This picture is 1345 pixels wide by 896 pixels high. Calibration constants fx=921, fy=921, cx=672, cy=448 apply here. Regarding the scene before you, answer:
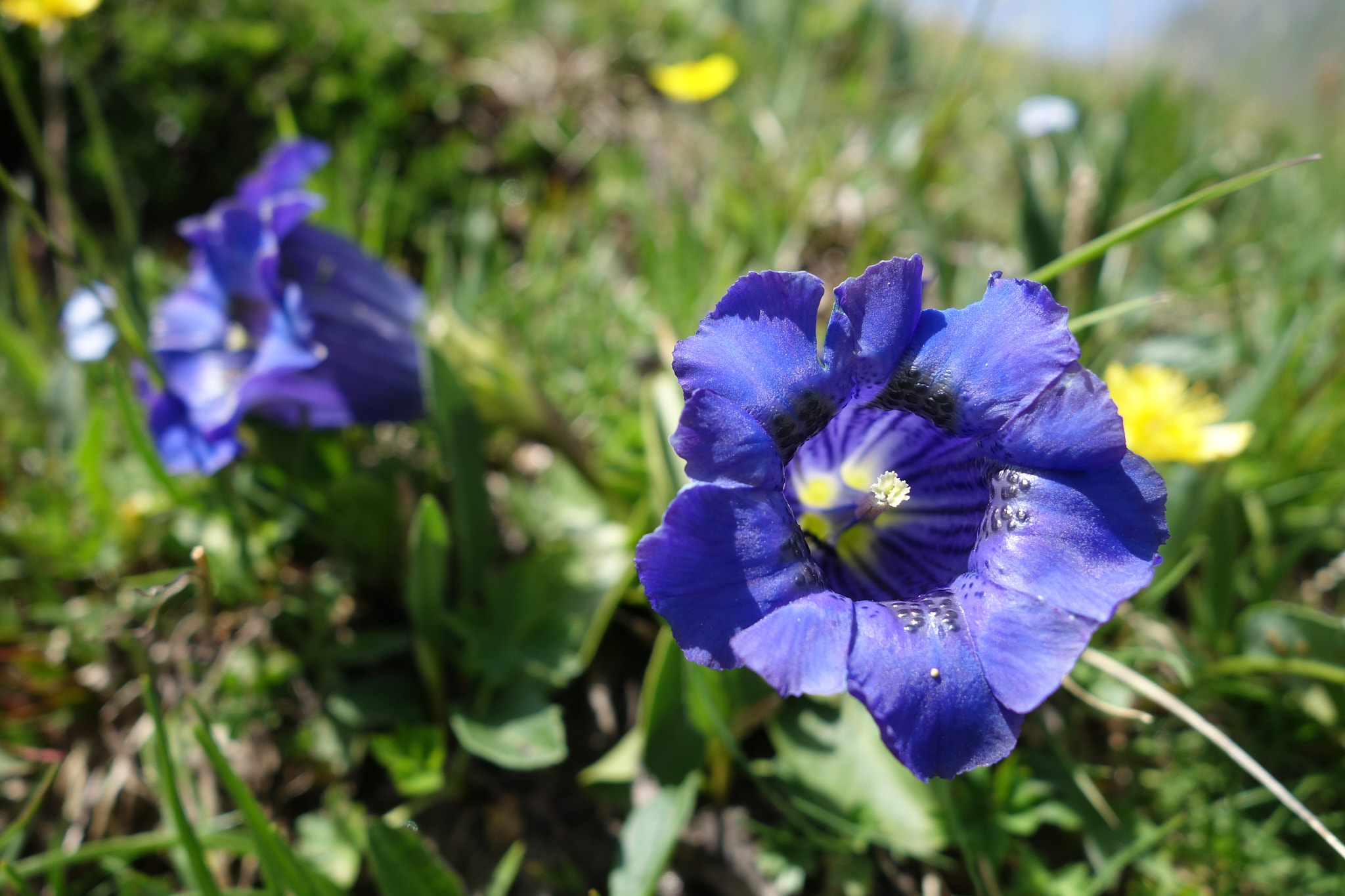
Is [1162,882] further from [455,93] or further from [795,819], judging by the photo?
[455,93]

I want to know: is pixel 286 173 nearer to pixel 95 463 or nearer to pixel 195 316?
pixel 195 316

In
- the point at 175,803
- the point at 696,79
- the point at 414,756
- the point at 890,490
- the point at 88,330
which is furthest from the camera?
the point at 696,79

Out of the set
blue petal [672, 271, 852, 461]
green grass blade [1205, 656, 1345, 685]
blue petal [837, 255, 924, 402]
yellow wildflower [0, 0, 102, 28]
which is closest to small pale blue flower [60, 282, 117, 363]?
yellow wildflower [0, 0, 102, 28]

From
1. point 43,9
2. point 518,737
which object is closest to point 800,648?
point 518,737

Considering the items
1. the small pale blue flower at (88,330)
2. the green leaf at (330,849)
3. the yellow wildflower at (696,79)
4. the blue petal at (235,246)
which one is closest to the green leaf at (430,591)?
the green leaf at (330,849)

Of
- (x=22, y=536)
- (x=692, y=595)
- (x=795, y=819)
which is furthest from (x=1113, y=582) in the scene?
(x=22, y=536)

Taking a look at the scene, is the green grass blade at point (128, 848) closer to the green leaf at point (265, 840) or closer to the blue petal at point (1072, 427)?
the green leaf at point (265, 840)
